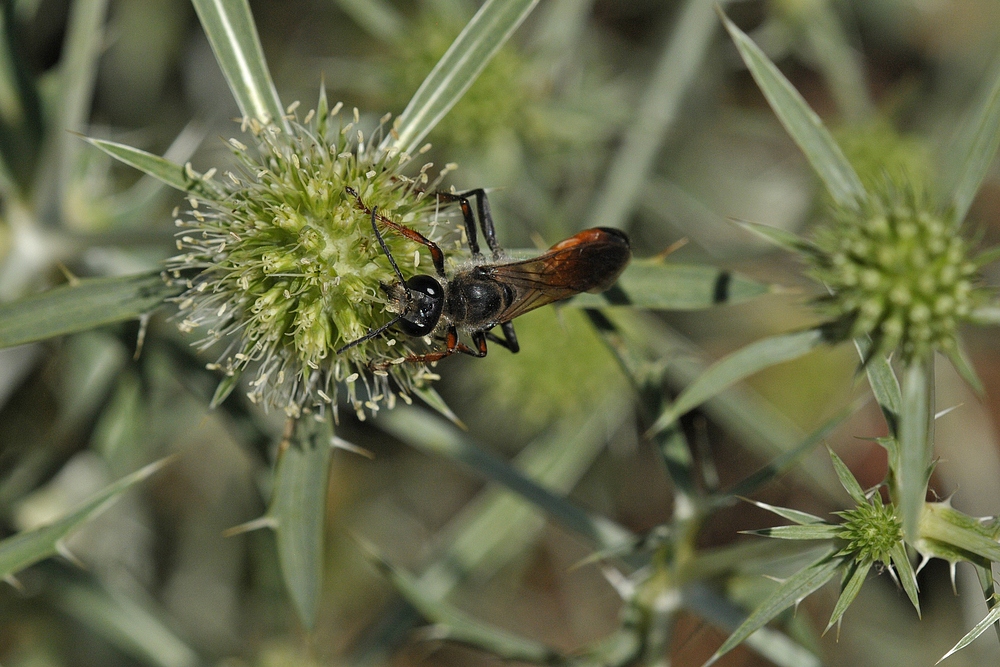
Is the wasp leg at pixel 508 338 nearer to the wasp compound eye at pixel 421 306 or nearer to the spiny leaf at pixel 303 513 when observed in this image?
the wasp compound eye at pixel 421 306

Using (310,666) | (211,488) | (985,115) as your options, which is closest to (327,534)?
(211,488)

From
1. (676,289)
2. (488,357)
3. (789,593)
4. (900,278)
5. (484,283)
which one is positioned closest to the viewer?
(789,593)

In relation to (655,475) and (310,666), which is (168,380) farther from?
(655,475)

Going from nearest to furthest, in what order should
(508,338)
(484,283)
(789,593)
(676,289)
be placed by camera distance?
1. (789,593)
2. (676,289)
3. (484,283)
4. (508,338)

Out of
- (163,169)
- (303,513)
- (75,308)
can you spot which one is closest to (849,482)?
(303,513)

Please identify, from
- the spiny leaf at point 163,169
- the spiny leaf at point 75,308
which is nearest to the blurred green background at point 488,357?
the spiny leaf at point 75,308

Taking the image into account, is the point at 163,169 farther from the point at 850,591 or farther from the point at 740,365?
the point at 850,591
